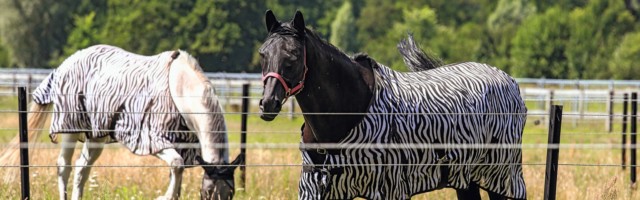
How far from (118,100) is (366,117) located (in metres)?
4.08

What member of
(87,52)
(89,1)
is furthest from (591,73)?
(87,52)

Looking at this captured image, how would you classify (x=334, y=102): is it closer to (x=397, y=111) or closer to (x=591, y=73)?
(x=397, y=111)

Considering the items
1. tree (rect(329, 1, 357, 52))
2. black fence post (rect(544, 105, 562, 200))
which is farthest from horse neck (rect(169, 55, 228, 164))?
tree (rect(329, 1, 357, 52))

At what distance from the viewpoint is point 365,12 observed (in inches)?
3762

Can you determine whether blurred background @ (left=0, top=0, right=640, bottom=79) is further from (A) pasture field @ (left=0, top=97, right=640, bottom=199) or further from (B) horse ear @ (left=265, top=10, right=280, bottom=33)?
(B) horse ear @ (left=265, top=10, right=280, bottom=33)

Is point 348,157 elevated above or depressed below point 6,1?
below

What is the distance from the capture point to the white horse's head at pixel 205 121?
1022cm

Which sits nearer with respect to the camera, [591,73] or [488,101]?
[488,101]

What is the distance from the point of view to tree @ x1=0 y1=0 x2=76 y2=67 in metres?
74.7

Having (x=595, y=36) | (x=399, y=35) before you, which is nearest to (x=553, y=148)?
(x=595, y=36)

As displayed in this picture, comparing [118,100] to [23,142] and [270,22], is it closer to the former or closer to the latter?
[23,142]

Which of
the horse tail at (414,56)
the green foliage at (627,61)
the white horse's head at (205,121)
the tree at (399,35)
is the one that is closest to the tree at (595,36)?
the green foliage at (627,61)

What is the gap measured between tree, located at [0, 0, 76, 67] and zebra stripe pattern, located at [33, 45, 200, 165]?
209 ft

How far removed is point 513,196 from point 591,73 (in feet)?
180
